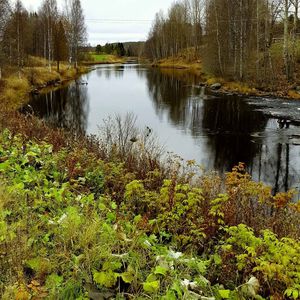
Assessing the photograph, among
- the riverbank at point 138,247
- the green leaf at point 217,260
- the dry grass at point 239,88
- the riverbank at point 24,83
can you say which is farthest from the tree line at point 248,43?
the green leaf at point 217,260

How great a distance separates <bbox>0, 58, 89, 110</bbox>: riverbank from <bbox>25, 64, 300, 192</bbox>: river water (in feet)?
3.99

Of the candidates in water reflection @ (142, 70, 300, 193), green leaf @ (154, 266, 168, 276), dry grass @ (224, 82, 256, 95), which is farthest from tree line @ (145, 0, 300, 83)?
green leaf @ (154, 266, 168, 276)

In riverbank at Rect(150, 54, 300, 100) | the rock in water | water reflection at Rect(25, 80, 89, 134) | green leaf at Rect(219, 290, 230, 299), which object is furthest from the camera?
the rock in water

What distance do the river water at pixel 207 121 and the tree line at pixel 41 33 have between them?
5.58 meters

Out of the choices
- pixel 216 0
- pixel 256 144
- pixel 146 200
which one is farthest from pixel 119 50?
pixel 146 200

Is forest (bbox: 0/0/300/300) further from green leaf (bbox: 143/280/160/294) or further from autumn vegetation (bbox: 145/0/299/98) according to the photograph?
autumn vegetation (bbox: 145/0/299/98)

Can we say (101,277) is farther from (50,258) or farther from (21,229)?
(21,229)

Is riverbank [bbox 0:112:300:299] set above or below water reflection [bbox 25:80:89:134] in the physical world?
below

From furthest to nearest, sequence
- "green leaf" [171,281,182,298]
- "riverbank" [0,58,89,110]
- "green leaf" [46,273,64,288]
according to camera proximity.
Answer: "riverbank" [0,58,89,110]
"green leaf" [46,273,64,288]
"green leaf" [171,281,182,298]

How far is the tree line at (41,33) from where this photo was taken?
30.6 m

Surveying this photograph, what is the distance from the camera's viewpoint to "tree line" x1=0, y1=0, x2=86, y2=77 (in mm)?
30606

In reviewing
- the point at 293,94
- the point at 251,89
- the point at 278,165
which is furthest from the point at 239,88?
the point at 278,165

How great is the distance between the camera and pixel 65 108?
24141 millimetres

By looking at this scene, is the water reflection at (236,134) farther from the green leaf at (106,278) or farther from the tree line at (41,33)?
the tree line at (41,33)
